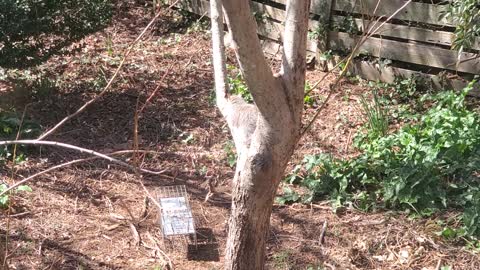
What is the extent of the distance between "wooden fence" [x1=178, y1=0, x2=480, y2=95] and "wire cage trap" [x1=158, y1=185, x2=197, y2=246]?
2263 mm

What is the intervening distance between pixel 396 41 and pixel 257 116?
3.48 meters

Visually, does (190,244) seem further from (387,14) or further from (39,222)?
(387,14)

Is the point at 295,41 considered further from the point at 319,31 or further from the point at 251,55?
the point at 319,31

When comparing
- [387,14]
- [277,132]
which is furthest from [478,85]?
[277,132]

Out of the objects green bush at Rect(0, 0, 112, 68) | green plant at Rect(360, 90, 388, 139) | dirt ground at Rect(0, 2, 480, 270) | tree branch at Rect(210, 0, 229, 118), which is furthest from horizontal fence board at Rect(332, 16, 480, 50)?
tree branch at Rect(210, 0, 229, 118)

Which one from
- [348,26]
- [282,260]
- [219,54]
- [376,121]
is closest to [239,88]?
[348,26]

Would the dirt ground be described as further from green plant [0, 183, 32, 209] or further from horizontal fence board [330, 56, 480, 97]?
horizontal fence board [330, 56, 480, 97]

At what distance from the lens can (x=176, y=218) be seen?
13.2ft

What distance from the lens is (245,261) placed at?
10.1 feet

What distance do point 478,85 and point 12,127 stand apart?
4044 millimetres

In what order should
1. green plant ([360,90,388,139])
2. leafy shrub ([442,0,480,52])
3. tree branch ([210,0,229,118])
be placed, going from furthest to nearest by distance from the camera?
green plant ([360,90,388,139]) → leafy shrub ([442,0,480,52]) → tree branch ([210,0,229,118])

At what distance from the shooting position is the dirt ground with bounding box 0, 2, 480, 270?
3.87m

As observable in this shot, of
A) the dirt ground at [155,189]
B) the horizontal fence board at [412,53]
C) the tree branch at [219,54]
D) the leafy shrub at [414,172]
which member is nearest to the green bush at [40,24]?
the dirt ground at [155,189]

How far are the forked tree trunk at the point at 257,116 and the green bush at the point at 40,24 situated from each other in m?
2.76
